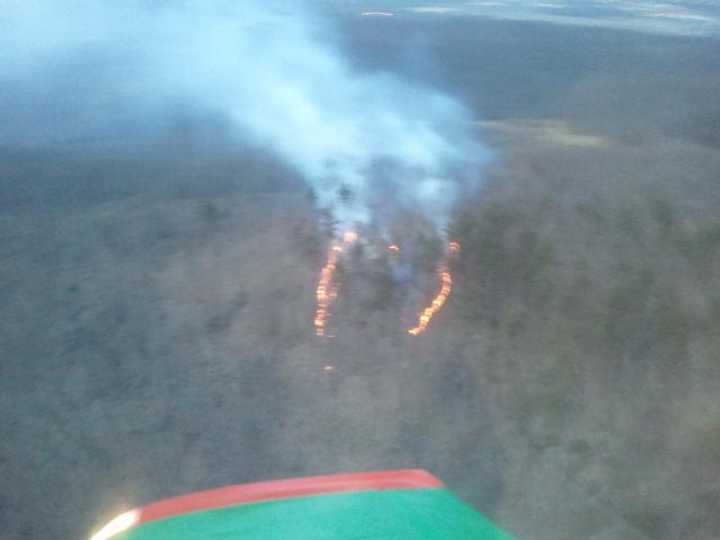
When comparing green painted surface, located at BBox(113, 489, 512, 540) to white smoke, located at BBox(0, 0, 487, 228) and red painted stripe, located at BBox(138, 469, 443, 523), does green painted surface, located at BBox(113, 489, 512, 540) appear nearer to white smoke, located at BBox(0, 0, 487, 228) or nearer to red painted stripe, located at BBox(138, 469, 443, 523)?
red painted stripe, located at BBox(138, 469, 443, 523)

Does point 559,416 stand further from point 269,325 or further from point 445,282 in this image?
point 269,325

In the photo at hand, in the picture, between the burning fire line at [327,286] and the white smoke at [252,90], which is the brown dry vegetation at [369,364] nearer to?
the burning fire line at [327,286]

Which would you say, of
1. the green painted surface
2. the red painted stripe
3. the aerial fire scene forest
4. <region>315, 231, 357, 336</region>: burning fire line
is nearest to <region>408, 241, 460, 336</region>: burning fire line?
the aerial fire scene forest

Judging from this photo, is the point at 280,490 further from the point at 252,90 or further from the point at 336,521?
the point at 252,90

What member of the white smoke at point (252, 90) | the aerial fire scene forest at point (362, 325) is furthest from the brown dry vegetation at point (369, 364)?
the white smoke at point (252, 90)

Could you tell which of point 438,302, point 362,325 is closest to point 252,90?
point 438,302
